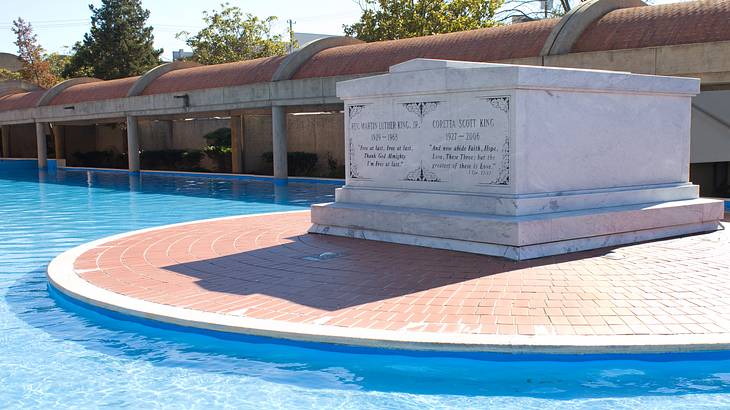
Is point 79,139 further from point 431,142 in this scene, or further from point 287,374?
point 287,374

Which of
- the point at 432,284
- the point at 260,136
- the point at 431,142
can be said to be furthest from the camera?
the point at 260,136

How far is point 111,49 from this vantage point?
6047 cm

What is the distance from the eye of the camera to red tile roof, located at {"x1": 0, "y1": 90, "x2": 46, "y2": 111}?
37969mm

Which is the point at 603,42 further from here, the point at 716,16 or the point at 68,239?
the point at 68,239

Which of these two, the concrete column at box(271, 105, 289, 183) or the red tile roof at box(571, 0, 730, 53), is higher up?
the red tile roof at box(571, 0, 730, 53)

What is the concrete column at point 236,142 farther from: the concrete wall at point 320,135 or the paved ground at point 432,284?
the paved ground at point 432,284

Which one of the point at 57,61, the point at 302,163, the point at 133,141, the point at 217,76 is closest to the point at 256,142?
the point at 302,163

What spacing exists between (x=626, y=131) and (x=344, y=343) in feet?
20.5

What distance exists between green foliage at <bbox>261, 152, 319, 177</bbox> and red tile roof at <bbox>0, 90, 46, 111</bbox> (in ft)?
56.8

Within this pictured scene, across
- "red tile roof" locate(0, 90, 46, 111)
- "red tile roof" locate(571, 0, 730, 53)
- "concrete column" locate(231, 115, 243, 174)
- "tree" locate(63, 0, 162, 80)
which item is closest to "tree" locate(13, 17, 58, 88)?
"tree" locate(63, 0, 162, 80)

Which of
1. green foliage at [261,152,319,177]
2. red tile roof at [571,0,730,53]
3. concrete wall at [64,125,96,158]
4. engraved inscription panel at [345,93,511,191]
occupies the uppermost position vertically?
red tile roof at [571,0,730,53]

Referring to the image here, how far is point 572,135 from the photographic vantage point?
9.32 meters

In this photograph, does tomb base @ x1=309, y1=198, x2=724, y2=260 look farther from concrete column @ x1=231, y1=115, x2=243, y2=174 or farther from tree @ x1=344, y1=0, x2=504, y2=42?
tree @ x1=344, y1=0, x2=504, y2=42

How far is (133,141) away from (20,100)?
11755mm
